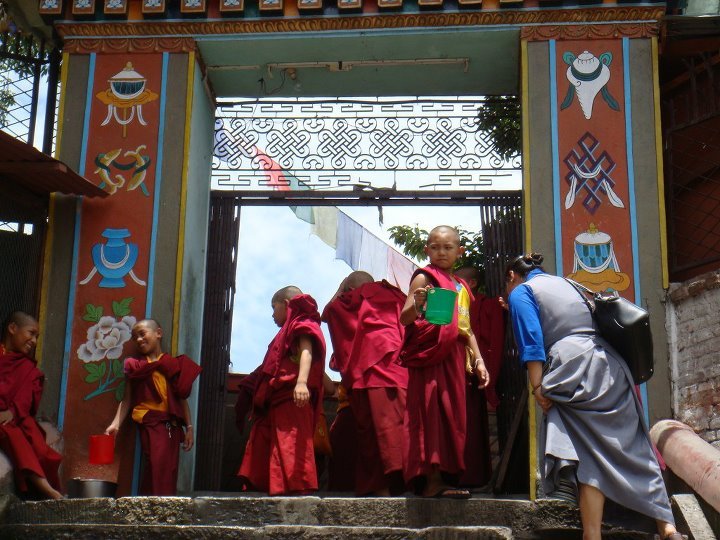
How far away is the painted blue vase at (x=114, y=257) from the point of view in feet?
27.4

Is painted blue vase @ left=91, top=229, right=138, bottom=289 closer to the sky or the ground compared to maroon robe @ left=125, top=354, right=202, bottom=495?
closer to the sky

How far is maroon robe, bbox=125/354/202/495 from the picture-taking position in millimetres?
7637

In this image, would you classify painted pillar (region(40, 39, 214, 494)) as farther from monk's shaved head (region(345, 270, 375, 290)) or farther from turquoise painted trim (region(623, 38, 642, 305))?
turquoise painted trim (region(623, 38, 642, 305))

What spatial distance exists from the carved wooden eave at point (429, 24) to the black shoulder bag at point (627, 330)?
11.6 feet

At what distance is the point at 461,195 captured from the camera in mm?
9320

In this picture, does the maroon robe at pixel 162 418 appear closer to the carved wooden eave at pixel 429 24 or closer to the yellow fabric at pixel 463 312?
the yellow fabric at pixel 463 312

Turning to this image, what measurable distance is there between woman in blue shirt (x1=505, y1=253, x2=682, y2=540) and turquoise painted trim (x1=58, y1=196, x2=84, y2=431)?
147 inches

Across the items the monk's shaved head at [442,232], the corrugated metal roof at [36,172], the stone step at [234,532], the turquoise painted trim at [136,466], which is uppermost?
the corrugated metal roof at [36,172]

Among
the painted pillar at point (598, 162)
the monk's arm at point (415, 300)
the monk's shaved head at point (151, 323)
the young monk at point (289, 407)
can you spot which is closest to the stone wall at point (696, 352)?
the painted pillar at point (598, 162)

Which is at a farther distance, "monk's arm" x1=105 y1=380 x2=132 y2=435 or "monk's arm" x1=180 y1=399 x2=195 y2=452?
"monk's arm" x1=180 y1=399 x2=195 y2=452

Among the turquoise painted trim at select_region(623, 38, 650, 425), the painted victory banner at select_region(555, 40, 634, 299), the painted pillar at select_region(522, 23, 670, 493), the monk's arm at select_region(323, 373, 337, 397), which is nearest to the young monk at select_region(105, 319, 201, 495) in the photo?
the monk's arm at select_region(323, 373, 337, 397)

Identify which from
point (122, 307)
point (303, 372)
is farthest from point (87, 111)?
point (303, 372)

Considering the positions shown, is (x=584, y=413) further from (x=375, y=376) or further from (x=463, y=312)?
(x=375, y=376)

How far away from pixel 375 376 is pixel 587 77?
296 cm
